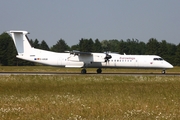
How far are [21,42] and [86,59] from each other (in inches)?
388

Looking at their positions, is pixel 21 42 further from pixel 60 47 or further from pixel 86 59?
pixel 60 47

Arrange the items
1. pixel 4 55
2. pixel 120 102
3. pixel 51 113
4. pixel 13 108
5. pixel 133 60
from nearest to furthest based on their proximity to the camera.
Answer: pixel 51 113 < pixel 13 108 < pixel 120 102 < pixel 133 60 < pixel 4 55

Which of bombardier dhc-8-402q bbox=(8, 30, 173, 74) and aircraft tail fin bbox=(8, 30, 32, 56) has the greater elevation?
aircraft tail fin bbox=(8, 30, 32, 56)

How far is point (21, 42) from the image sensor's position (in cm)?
4694

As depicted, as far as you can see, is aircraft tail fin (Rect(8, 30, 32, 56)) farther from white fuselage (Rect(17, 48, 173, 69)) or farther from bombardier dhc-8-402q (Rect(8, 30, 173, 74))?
white fuselage (Rect(17, 48, 173, 69))

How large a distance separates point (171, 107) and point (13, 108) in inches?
251

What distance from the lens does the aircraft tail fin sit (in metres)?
46.6

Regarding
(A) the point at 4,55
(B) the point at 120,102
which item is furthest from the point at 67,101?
(A) the point at 4,55

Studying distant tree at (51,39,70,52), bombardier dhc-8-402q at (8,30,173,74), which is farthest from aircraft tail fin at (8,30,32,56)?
distant tree at (51,39,70,52)

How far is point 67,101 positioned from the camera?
15.0m

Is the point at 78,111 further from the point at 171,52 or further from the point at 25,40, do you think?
the point at 171,52

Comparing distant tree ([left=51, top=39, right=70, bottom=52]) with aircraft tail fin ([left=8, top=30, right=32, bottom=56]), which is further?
distant tree ([left=51, top=39, right=70, bottom=52])

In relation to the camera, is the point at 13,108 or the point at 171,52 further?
the point at 171,52

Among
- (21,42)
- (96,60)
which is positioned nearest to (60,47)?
(21,42)
